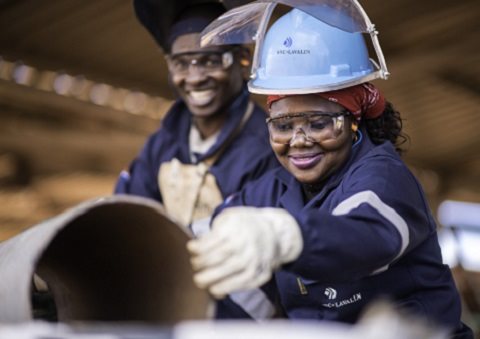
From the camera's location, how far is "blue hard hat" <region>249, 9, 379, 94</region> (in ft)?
9.88

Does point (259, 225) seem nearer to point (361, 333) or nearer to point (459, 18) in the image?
point (361, 333)

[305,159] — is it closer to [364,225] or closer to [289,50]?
[289,50]

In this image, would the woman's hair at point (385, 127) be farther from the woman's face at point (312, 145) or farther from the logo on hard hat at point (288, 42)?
the logo on hard hat at point (288, 42)

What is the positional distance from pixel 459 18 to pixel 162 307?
5141 millimetres

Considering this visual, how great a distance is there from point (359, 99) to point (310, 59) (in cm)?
21

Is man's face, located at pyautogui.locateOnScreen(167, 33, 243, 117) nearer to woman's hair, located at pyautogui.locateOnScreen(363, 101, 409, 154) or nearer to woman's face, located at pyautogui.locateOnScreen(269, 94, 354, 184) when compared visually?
woman's hair, located at pyautogui.locateOnScreen(363, 101, 409, 154)

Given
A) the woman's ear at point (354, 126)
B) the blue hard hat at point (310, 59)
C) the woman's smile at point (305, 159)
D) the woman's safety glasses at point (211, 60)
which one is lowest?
the woman's smile at point (305, 159)

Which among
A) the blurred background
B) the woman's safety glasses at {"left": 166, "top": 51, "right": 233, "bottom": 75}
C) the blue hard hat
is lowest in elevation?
the blurred background

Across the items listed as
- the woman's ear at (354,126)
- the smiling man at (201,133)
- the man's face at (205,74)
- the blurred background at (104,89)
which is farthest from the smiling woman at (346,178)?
the blurred background at (104,89)

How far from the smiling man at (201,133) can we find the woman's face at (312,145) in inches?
41.2

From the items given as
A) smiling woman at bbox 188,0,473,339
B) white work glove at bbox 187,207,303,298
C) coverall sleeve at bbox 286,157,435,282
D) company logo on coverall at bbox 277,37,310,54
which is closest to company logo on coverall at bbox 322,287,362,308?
smiling woman at bbox 188,0,473,339

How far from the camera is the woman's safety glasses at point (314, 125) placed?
2990 mm

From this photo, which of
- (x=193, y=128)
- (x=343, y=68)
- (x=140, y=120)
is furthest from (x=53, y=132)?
(x=343, y=68)

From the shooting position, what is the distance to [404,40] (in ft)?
25.3
